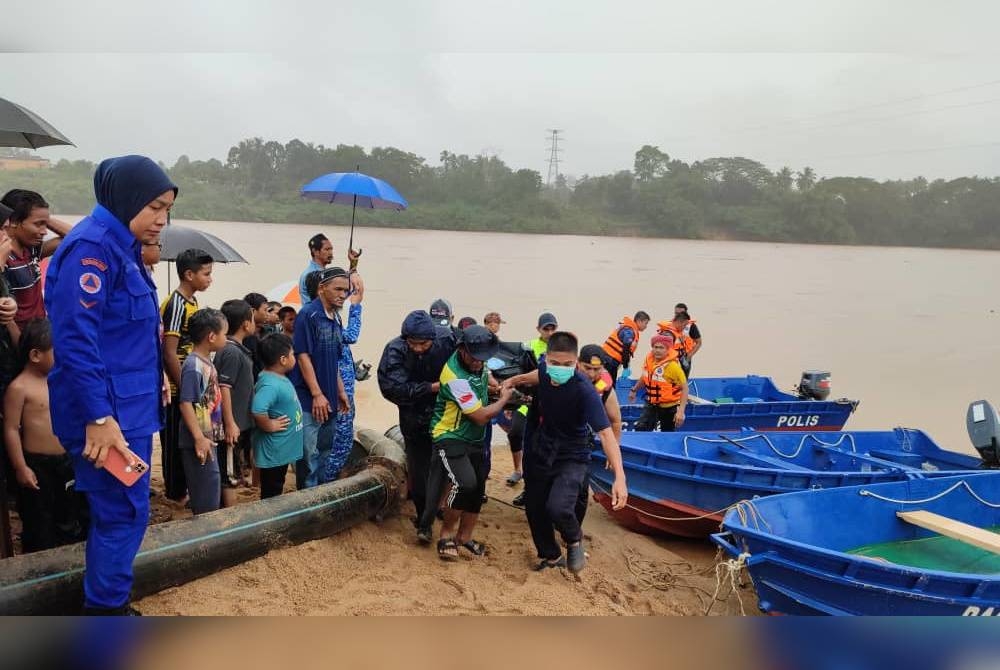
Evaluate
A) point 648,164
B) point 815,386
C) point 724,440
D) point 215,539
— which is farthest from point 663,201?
point 215,539

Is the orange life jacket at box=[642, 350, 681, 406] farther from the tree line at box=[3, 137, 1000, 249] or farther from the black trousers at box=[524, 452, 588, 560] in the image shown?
the tree line at box=[3, 137, 1000, 249]

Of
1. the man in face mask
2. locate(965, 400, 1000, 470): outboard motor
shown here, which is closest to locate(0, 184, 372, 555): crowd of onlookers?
the man in face mask

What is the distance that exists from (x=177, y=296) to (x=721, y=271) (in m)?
36.0

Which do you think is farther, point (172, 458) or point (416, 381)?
point (416, 381)

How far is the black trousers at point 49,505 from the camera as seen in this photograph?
3375 mm

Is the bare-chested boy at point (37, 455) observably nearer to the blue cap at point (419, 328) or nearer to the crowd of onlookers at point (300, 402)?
the crowd of onlookers at point (300, 402)

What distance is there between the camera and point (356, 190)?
637 centimetres

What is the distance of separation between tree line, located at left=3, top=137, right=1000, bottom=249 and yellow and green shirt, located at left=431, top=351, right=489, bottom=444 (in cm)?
3006

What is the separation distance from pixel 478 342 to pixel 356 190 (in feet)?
10.3

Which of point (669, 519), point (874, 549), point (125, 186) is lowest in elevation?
point (669, 519)

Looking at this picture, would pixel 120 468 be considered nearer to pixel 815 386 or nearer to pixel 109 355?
pixel 109 355

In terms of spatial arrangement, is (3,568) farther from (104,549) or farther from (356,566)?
(356,566)

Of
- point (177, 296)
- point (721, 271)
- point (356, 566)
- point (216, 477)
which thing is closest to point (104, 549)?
point (216, 477)

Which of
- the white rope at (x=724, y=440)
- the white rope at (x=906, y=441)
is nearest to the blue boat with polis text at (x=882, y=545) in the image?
the white rope at (x=906, y=441)
